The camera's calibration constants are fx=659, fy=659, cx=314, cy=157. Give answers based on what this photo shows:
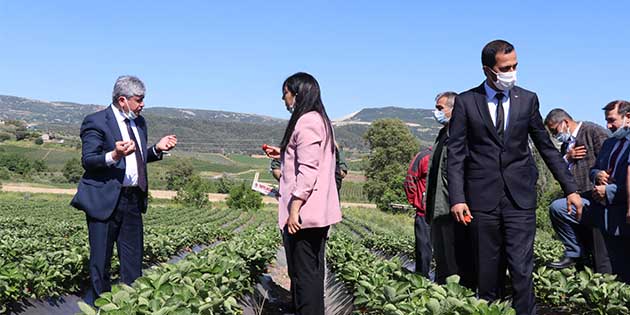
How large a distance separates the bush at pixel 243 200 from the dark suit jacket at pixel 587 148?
168ft

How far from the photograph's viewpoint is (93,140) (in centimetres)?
498

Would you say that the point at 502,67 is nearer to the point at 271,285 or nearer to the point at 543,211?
the point at 271,285

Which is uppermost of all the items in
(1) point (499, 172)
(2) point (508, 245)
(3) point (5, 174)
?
(1) point (499, 172)

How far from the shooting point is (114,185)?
16.3 feet

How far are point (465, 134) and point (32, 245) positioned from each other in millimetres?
6345

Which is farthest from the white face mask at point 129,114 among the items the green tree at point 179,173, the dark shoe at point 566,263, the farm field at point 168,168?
the green tree at point 179,173

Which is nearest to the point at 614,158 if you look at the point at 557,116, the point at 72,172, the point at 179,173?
the point at 557,116

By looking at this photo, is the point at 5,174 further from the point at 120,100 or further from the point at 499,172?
the point at 499,172

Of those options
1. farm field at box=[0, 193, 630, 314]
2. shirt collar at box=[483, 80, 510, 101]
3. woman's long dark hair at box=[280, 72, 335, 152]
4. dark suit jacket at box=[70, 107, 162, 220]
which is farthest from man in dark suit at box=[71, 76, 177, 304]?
shirt collar at box=[483, 80, 510, 101]

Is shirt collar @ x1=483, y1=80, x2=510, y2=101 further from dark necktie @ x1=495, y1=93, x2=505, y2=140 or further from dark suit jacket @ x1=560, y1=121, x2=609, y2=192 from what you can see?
dark suit jacket @ x1=560, y1=121, x2=609, y2=192

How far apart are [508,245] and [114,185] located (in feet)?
9.44

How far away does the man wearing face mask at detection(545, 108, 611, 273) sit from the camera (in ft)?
19.4

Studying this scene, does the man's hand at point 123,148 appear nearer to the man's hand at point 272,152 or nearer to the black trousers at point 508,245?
the man's hand at point 272,152

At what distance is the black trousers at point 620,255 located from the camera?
4.98 metres
